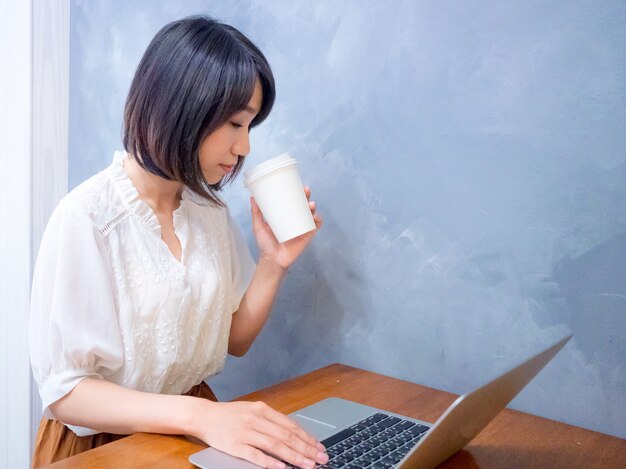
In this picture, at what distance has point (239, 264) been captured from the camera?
1.18 m

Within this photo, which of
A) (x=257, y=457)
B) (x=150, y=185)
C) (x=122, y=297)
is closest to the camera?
(x=257, y=457)

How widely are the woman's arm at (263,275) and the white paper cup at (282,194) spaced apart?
0.12m

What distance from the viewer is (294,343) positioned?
1236 millimetres

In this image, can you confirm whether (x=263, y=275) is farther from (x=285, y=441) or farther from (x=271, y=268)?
(x=285, y=441)

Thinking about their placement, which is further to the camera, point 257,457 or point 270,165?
point 270,165

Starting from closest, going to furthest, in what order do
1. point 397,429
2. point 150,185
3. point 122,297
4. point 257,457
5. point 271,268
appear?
point 257,457
point 397,429
point 122,297
point 150,185
point 271,268

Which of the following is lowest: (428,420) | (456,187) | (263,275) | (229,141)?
(428,420)

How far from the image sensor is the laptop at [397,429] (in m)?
→ 0.60

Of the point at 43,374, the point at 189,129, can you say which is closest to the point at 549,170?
the point at 189,129

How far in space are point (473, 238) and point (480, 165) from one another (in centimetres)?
12

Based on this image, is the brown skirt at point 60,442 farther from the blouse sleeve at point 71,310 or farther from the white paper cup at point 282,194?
the white paper cup at point 282,194

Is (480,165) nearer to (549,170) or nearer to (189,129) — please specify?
(549,170)

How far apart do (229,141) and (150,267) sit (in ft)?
0.79

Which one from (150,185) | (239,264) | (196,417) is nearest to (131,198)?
(150,185)
